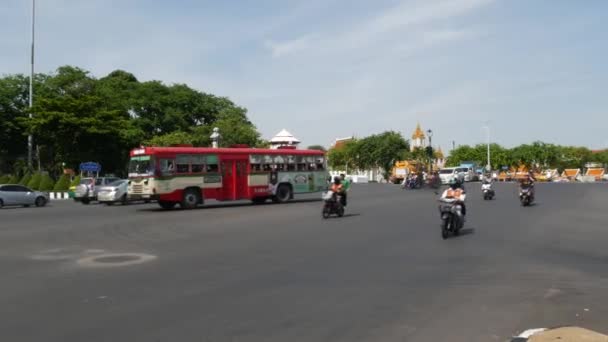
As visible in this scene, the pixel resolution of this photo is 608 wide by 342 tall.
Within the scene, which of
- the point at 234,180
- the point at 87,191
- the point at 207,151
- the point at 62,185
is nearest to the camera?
the point at 207,151

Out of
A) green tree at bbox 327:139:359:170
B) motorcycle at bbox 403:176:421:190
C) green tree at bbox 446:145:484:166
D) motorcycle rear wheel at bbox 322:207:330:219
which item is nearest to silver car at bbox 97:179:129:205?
motorcycle rear wheel at bbox 322:207:330:219

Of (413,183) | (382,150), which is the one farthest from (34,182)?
(382,150)

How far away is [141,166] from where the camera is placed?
24.9m

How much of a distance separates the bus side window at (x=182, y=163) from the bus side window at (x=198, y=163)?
24cm

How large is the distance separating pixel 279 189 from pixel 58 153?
3346 centimetres

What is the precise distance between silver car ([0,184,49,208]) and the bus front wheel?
1307 cm

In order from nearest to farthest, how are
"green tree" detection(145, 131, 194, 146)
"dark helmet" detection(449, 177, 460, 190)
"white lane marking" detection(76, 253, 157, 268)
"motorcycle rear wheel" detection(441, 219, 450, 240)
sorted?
1. "white lane marking" detection(76, 253, 157, 268)
2. "motorcycle rear wheel" detection(441, 219, 450, 240)
3. "dark helmet" detection(449, 177, 460, 190)
4. "green tree" detection(145, 131, 194, 146)

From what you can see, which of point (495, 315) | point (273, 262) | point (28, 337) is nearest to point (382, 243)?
point (273, 262)

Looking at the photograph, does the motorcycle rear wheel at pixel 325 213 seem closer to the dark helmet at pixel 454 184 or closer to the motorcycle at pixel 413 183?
the dark helmet at pixel 454 184

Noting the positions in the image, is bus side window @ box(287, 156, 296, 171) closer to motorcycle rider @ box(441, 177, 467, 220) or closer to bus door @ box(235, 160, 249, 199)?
bus door @ box(235, 160, 249, 199)

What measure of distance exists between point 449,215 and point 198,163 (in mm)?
13770

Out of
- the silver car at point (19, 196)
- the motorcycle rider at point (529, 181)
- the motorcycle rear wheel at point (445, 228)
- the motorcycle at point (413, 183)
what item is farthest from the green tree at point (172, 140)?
the motorcycle rear wheel at point (445, 228)

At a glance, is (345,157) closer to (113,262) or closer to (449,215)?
(449,215)

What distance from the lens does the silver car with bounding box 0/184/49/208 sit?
3089 centimetres
